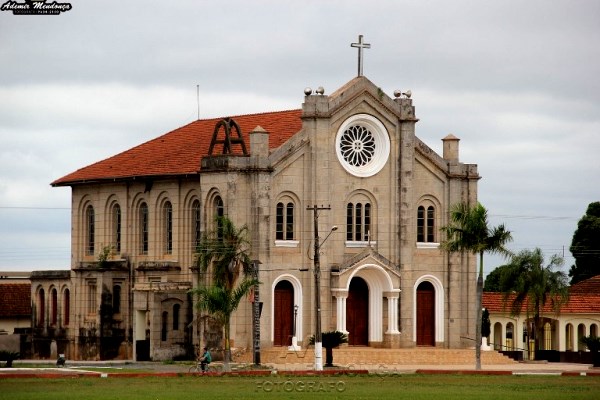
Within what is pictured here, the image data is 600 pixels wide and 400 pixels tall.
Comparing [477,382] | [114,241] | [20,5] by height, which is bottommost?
[477,382]

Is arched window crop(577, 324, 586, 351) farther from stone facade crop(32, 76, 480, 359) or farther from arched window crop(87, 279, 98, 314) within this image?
arched window crop(87, 279, 98, 314)

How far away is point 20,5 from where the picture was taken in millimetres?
58875

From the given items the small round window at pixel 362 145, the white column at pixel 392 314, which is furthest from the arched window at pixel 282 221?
the white column at pixel 392 314

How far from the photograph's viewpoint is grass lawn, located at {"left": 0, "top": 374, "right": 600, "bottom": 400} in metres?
59.8

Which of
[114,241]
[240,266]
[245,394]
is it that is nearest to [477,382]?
[245,394]

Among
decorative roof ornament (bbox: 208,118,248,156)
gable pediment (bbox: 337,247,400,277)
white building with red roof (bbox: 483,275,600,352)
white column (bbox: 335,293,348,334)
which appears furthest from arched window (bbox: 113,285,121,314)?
white building with red roof (bbox: 483,275,600,352)

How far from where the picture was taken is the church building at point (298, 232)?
8588 cm

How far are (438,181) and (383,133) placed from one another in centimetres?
409

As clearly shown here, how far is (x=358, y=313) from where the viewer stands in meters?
89.2

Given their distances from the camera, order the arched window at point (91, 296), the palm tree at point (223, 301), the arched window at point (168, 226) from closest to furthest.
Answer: the palm tree at point (223, 301) → the arched window at point (168, 226) → the arched window at point (91, 296)

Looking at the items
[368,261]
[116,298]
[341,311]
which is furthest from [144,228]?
[368,261]

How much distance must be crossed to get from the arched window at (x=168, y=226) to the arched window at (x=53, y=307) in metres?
9.33

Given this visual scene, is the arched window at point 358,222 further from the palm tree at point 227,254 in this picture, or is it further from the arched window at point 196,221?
the arched window at point 196,221

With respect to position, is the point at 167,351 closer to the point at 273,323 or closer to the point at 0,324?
the point at 273,323
